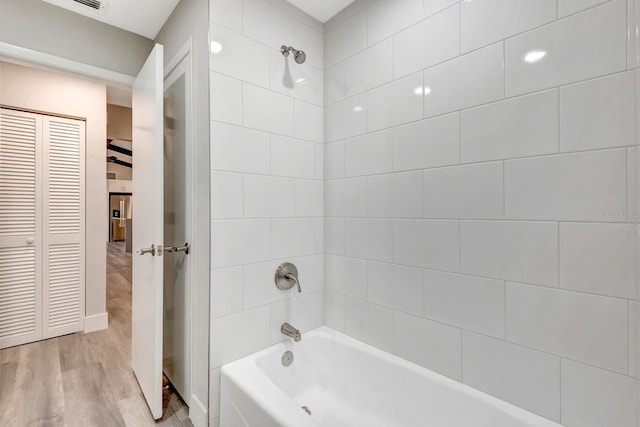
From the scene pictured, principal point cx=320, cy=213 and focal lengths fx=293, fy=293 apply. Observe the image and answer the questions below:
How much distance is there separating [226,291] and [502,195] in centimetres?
130

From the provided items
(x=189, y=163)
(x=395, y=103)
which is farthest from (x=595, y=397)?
(x=189, y=163)

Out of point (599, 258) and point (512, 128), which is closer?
point (599, 258)

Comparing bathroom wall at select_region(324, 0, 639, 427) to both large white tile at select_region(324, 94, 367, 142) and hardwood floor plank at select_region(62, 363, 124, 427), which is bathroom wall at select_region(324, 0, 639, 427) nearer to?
large white tile at select_region(324, 94, 367, 142)

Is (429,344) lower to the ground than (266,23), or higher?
lower

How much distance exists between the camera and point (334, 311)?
1.84 meters

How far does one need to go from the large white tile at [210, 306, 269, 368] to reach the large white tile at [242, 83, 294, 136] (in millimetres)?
995

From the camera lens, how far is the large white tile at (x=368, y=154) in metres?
1.53

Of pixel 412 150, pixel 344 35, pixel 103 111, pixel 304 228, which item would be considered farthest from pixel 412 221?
pixel 103 111

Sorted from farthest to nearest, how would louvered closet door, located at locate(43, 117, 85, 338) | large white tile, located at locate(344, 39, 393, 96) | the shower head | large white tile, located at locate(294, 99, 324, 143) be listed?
louvered closet door, located at locate(43, 117, 85, 338) < large white tile, located at locate(294, 99, 324, 143) < the shower head < large white tile, located at locate(344, 39, 393, 96)

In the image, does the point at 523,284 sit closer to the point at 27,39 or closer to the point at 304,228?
the point at 304,228

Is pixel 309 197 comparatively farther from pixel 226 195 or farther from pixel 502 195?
pixel 502 195

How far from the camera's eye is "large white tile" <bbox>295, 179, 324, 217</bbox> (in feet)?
5.76

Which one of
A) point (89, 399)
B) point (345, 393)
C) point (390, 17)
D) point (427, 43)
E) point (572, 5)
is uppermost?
point (390, 17)

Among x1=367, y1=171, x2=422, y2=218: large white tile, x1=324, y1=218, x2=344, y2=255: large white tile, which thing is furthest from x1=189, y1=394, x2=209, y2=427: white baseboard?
x1=367, y1=171, x2=422, y2=218: large white tile
